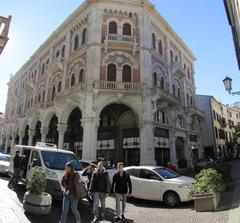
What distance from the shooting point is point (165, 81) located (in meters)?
24.7

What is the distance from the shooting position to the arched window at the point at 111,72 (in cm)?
2100

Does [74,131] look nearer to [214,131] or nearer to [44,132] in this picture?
[44,132]

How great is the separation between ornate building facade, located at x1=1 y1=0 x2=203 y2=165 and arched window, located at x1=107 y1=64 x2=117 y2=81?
95 millimetres

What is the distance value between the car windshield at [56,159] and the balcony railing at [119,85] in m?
10.1

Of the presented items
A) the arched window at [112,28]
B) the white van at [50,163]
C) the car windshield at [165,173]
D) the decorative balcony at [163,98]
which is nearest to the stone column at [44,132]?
the arched window at [112,28]

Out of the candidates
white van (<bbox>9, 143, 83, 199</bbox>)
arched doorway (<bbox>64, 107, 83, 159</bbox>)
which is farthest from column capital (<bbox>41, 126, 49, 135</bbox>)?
white van (<bbox>9, 143, 83, 199</bbox>)

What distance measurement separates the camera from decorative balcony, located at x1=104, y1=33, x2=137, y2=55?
2133 cm

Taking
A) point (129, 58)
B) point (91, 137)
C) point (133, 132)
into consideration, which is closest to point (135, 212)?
point (91, 137)

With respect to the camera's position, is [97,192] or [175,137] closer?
[97,192]

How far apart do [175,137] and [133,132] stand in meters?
5.45

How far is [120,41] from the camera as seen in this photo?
21438 millimetres

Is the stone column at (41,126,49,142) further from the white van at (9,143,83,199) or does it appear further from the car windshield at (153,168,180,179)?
the car windshield at (153,168,180,179)

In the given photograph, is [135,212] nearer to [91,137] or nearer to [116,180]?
[116,180]

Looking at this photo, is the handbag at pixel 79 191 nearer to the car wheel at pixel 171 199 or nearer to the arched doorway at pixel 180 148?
the car wheel at pixel 171 199
